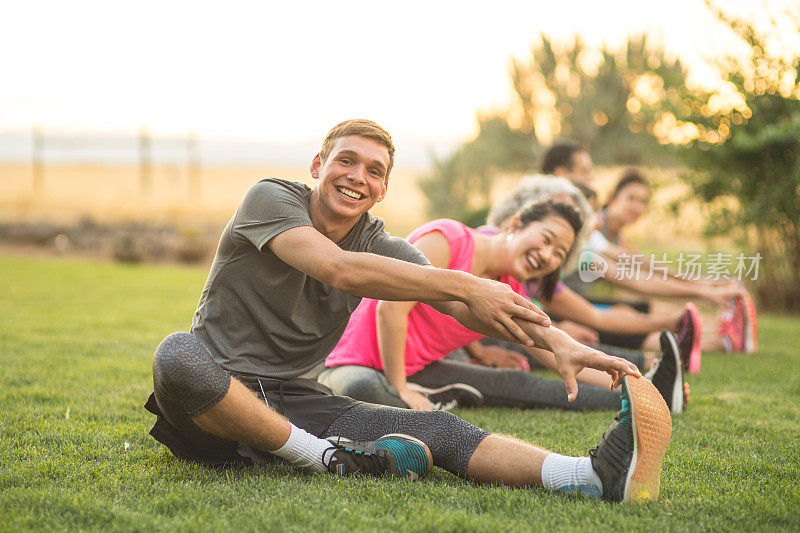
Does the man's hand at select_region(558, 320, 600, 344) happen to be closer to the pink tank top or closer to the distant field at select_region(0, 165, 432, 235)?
the pink tank top

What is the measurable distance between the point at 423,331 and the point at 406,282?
140 cm

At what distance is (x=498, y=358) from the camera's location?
14.6 ft

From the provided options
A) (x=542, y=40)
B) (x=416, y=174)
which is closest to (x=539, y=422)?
(x=542, y=40)

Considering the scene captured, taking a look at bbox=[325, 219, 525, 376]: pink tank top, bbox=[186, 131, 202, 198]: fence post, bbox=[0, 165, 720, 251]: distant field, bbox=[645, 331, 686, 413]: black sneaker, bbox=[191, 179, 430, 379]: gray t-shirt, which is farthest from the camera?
bbox=[186, 131, 202, 198]: fence post

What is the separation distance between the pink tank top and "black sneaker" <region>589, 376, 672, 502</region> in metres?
1.34

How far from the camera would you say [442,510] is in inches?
82.4

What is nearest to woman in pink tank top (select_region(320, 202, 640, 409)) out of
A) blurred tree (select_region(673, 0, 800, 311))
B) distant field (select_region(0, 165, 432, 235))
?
blurred tree (select_region(673, 0, 800, 311))

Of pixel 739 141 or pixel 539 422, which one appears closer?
pixel 539 422

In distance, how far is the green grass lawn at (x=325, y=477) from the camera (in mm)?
2029

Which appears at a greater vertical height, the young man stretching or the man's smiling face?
the man's smiling face

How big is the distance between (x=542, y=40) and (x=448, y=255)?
479 inches

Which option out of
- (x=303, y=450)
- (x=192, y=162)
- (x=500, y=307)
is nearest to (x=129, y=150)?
(x=192, y=162)

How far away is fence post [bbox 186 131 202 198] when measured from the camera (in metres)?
20.1

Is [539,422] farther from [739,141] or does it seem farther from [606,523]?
[739,141]
